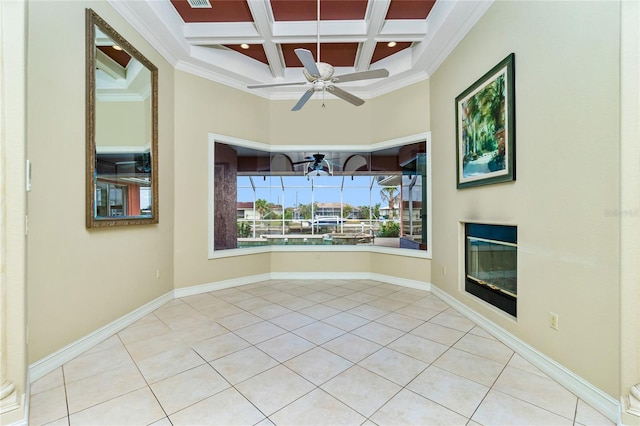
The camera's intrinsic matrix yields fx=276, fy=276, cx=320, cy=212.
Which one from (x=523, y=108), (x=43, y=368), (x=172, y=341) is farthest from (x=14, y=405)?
(x=523, y=108)

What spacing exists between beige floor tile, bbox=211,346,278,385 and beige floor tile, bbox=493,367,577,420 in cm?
173

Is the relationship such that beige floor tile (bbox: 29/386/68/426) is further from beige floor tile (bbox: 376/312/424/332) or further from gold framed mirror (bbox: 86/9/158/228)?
beige floor tile (bbox: 376/312/424/332)

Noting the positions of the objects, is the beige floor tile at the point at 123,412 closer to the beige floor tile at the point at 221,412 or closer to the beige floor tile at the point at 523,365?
the beige floor tile at the point at 221,412

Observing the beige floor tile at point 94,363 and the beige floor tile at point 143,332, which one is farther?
the beige floor tile at point 143,332

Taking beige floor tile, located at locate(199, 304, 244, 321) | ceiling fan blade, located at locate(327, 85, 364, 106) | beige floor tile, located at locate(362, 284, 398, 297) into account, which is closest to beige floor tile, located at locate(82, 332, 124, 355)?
beige floor tile, located at locate(199, 304, 244, 321)

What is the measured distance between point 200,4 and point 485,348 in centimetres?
481

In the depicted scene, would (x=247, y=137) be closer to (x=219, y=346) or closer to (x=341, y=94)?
(x=341, y=94)

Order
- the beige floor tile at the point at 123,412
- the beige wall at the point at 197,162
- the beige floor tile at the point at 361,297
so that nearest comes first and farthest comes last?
the beige floor tile at the point at 123,412 → the beige floor tile at the point at 361,297 → the beige wall at the point at 197,162

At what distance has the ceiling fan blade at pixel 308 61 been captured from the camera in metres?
2.43

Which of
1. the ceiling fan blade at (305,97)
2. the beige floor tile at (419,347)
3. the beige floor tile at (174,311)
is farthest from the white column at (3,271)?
the beige floor tile at (419,347)

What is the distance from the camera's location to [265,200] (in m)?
5.32

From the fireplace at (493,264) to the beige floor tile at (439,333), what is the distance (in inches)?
20.9

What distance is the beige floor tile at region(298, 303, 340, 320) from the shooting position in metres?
3.33

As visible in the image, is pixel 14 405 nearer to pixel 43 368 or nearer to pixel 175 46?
pixel 43 368
